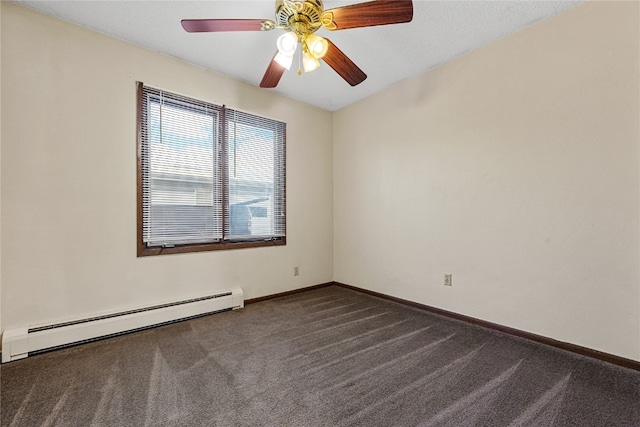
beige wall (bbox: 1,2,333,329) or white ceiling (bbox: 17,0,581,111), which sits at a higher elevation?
white ceiling (bbox: 17,0,581,111)

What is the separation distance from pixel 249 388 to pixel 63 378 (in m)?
1.25

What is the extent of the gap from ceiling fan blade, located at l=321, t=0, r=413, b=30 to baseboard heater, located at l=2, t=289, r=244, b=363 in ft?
9.17

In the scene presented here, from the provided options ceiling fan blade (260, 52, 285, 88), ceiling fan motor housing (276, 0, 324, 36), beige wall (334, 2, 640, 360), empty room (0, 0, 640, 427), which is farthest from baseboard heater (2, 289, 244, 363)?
ceiling fan motor housing (276, 0, 324, 36)

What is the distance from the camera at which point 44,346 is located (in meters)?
2.06

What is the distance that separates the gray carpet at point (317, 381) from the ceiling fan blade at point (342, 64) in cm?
224

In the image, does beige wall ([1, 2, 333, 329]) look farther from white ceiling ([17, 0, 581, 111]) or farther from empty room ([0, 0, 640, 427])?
white ceiling ([17, 0, 581, 111])

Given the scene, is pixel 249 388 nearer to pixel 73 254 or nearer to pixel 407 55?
pixel 73 254

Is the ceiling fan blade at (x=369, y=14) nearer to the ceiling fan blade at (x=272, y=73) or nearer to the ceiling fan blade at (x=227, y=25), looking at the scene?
the ceiling fan blade at (x=227, y=25)

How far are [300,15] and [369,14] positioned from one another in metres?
0.44

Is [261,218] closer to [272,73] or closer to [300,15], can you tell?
[272,73]

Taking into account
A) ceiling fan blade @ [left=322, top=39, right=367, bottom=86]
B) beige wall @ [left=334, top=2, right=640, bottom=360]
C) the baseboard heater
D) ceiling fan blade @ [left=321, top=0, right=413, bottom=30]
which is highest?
ceiling fan blade @ [left=321, top=0, right=413, bottom=30]

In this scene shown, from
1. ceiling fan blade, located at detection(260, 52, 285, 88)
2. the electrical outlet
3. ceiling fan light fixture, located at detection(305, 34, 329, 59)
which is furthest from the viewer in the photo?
the electrical outlet

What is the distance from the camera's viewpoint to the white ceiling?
6.80 feet

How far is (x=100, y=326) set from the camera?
2279 millimetres
